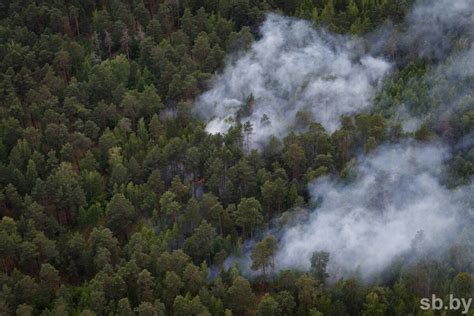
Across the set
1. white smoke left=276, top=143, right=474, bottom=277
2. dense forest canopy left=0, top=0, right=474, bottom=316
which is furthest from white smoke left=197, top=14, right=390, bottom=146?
white smoke left=276, top=143, right=474, bottom=277

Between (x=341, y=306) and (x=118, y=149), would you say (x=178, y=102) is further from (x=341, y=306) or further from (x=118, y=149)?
(x=341, y=306)

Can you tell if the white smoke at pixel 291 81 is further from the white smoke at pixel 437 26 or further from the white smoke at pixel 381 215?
the white smoke at pixel 381 215

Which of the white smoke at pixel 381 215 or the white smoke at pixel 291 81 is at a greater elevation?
the white smoke at pixel 291 81

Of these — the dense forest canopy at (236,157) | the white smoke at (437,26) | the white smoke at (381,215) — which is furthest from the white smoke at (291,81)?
the white smoke at (381,215)

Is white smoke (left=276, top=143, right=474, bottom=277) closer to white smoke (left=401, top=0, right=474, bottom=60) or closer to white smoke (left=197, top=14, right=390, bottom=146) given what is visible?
white smoke (left=197, top=14, right=390, bottom=146)

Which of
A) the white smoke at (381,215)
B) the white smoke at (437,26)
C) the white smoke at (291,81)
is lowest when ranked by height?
the white smoke at (381,215)

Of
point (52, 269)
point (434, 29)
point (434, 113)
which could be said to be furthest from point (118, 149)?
point (434, 29)
